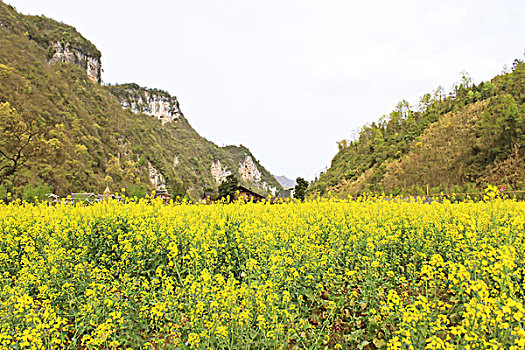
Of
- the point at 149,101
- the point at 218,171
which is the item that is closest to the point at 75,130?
the point at 218,171

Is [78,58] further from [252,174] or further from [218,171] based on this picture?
[252,174]

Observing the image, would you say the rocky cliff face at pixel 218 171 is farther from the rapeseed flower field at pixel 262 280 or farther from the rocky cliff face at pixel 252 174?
the rapeseed flower field at pixel 262 280

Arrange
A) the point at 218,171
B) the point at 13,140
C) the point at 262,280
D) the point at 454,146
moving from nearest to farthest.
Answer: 1. the point at 262,280
2. the point at 454,146
3. the point at 13,140
4. the point at 218,171

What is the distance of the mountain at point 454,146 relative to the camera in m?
21.5

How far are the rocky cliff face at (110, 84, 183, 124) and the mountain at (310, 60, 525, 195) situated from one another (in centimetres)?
13845

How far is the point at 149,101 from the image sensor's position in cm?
17062

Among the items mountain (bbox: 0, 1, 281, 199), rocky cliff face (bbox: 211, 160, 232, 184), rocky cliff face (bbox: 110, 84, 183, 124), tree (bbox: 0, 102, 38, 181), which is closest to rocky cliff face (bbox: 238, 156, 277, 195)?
mountain (bbox: 0, 1, 281, 199)

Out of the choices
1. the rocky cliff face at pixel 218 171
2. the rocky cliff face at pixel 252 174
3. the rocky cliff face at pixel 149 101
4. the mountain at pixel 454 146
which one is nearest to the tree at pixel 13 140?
the mountain at pixel 454 146

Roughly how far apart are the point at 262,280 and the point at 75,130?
77.3 meters

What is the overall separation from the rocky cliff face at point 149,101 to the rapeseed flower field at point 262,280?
166641 mm

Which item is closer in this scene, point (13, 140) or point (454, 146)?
point (454, 146)

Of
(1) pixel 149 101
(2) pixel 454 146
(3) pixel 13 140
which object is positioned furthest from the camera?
(1) pixel 149 101

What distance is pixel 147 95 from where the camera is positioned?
171 m

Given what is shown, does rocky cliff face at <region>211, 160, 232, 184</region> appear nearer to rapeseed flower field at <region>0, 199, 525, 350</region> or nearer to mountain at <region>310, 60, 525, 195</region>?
mountain at <region>310, 60, 525, 195</region>
